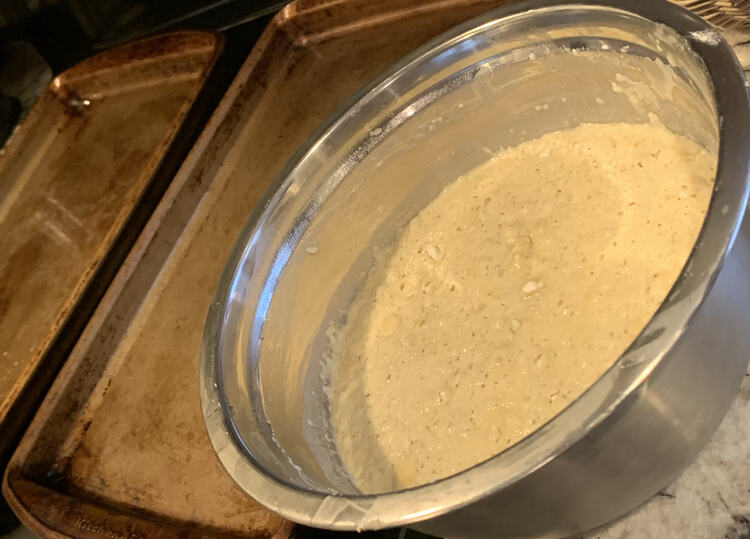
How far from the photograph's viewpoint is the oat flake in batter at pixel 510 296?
31.2 inches

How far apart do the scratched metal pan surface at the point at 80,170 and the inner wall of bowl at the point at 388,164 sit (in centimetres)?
49

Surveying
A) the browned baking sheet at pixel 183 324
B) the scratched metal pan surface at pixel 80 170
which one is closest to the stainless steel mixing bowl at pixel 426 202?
the browned baking sheet at pixel 183 324

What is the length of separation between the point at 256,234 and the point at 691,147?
22.1 inches

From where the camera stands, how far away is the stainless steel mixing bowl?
1.75 ft

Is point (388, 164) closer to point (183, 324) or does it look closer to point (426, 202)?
point (426, 202)

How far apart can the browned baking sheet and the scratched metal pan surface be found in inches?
3.2

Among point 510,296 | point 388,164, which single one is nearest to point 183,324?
point 388,164

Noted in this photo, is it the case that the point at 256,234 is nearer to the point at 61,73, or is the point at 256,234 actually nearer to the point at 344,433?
the point at 344,433

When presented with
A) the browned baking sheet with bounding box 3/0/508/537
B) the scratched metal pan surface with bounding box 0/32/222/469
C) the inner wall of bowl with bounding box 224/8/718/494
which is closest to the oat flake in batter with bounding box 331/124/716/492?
the inner wall of bowl with bounding box 224/8/718/494

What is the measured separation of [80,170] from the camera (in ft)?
5.37

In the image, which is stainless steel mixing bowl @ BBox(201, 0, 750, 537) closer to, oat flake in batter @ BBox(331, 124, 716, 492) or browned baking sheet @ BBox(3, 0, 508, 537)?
oat flake in batter @ BBox(331, 124, 716, 492)

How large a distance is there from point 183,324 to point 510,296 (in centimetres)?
60

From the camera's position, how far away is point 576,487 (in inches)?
22.8

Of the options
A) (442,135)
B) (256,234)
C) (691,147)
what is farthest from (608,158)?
(256,234)
